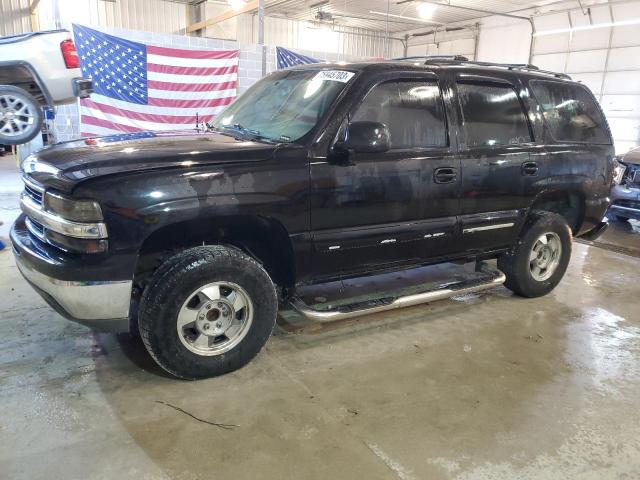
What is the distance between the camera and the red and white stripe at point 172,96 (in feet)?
25.2

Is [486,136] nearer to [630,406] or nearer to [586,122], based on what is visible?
[586,122]

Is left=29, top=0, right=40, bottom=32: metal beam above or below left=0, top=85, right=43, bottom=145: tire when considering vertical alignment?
above

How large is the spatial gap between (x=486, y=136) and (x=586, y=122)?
1323mm

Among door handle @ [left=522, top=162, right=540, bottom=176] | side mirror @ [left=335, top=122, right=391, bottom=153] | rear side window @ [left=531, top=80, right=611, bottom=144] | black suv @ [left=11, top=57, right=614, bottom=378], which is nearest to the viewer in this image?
black suv @ [left=11, top=57, right=614, bottom=378]

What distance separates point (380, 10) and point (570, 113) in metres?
16.3

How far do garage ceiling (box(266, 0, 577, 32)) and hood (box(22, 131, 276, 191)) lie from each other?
15097 mm

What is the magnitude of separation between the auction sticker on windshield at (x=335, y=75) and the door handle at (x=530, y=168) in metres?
1.64

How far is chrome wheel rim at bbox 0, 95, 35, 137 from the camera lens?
552 cm

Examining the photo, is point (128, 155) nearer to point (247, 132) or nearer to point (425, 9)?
point (247, 132)

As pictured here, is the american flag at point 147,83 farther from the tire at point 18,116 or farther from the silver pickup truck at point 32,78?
the tire at point 18,116

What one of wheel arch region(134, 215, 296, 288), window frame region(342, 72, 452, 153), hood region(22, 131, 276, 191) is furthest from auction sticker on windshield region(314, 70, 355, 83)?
wheel arch region(134, 215, 296, 288)

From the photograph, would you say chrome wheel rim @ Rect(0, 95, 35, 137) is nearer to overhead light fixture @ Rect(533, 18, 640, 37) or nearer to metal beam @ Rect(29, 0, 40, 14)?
metal beam @ Rect(29, 0, 40, 14)

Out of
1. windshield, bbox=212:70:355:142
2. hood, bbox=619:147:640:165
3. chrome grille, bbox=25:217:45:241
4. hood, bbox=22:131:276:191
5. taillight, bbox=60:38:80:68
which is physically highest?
taillight, bbox=60:38:80:68

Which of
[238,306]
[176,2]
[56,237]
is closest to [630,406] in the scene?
[238,306]
